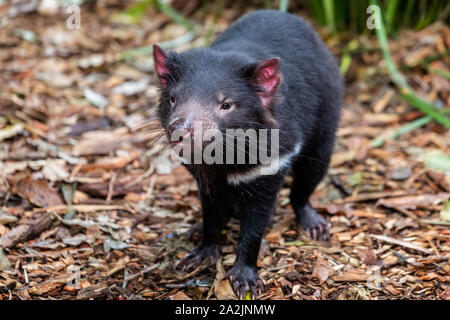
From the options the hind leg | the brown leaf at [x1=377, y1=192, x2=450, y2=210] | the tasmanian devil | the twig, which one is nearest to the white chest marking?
the tasmanian devil

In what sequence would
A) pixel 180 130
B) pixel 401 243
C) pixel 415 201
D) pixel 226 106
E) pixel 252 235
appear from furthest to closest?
pixel 415 201
pixel 401 243
pixel 252 235
pixel 226 106
pixel 180 130

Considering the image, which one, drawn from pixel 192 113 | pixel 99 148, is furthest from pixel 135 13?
pixel 192 113

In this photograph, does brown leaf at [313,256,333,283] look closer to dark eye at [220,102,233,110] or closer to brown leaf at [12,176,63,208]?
dark eye at [220,102,233,110]

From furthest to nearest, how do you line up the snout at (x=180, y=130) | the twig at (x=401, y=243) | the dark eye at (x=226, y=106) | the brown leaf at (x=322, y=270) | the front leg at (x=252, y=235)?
1. the twig at (x=401, y=243)
2. the brown leaf at (x=322, y=270)
3. the front leg at (x=252, y=235)
4. the dark eye at (x=226, y=106)
5. the snout at (x=180, y=130)

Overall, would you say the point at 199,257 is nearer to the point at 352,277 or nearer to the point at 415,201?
the point at 352,277

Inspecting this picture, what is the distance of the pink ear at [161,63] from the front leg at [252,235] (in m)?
0.86

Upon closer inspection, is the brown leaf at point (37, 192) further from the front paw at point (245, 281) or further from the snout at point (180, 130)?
the snout at point (180, 130)

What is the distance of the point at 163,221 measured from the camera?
4.07 meters

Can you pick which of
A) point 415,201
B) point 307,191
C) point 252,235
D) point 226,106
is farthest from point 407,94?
point 226,106

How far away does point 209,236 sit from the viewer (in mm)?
3740

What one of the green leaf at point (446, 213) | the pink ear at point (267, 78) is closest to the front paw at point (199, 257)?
the pink ear at point (267, 78)

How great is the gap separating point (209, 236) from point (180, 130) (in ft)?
4.12

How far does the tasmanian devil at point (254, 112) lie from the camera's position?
9.63 ft

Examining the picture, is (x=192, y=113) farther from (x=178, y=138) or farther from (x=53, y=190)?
(x=53, y=190)
